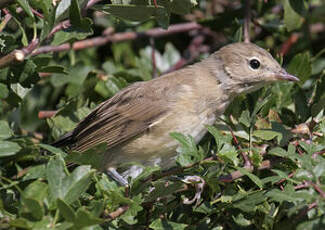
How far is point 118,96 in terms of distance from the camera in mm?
3805

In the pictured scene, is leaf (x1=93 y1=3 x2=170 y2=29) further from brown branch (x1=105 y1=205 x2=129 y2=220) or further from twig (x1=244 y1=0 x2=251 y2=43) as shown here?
twig (x1=244 y1=0 x2=251 y2=43)

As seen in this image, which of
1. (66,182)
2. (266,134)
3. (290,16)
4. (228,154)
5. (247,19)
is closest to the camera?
(66,182)

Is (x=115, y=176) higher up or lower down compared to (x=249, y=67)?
lower down

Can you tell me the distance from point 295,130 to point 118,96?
1.37m

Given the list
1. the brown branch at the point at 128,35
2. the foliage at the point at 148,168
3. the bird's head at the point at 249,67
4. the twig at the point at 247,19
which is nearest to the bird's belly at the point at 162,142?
the foliage at the point at 148,168

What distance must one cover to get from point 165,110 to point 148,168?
1227 millimetres

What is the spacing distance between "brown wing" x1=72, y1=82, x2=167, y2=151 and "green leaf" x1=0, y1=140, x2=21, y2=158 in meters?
1.13

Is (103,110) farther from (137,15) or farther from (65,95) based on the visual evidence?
(137,15)

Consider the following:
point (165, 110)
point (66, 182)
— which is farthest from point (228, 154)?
point (165, 110)

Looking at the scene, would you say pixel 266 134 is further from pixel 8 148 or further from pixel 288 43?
pixel 288 43

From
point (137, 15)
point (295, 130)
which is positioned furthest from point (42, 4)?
point (295, 130)

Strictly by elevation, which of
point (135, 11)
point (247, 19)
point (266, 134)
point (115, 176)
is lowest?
point (115, 176)

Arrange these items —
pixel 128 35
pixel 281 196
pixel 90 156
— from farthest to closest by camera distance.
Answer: pixel 128 35 → pixel 90 156 → pixel 281 196

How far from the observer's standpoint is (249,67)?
3.84 meters
